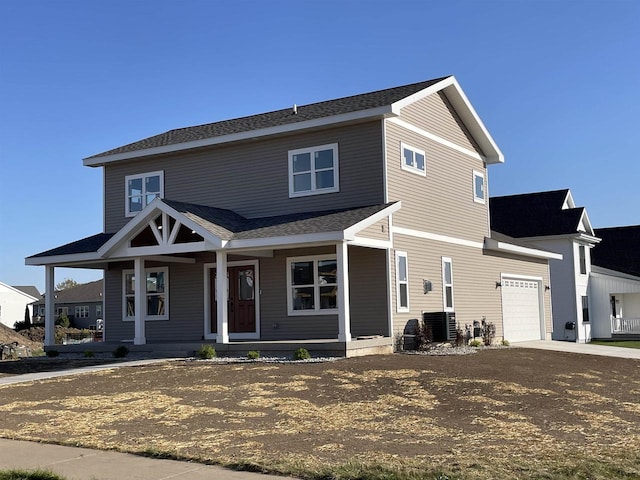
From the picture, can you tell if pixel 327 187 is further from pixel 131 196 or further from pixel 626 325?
pixel 626 325

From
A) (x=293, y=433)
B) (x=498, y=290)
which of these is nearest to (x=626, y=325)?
(x=498, y=290)

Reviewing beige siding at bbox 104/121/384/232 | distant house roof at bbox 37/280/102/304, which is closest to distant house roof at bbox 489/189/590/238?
beige siding at bbox 104/121/384/232

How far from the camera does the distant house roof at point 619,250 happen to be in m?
39.1

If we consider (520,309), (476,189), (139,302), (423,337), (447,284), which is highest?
(476,189)

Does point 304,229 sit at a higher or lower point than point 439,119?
A: lower

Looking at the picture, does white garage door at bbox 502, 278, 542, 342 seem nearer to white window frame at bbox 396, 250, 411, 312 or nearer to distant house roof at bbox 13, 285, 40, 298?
white window frame at bbox 396, 250, 411, 312

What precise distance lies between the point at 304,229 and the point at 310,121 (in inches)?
146

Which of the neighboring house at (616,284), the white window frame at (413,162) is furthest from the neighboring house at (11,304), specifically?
the white window frame at (413,162)

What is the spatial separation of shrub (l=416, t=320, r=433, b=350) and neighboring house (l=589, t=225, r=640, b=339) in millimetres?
19061

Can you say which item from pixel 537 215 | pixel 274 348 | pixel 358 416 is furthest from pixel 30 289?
pixel 358 416

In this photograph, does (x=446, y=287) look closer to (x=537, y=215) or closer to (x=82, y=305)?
(x=537, y=215)

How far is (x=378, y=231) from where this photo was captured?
711 inches

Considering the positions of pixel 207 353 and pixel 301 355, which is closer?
pixel 301 355

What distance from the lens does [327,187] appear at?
65.4ft
